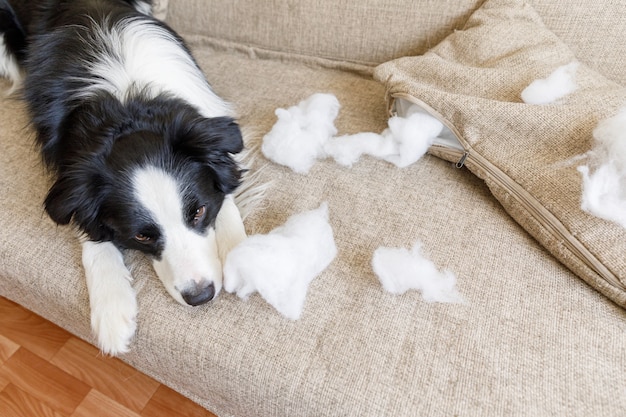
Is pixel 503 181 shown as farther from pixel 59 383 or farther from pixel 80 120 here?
pixel 59 383

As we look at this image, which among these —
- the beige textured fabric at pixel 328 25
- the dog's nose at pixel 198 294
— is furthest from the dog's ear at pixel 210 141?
the beige textured fabric at pixel 328 25

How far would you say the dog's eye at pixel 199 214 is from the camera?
1.24m

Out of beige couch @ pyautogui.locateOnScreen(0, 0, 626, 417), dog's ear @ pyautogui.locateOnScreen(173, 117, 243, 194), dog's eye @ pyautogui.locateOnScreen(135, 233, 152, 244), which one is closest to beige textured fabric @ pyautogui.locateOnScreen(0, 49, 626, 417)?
beige couch @ pyautogui.locateOnScreen(0, 0, 626, 417)

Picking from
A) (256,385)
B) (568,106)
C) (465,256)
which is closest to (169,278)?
(256,385)

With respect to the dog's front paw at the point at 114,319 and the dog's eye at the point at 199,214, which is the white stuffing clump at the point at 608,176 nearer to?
the dog's eye at the point at 199,214

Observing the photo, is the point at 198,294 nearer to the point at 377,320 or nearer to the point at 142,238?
the point at 142,238

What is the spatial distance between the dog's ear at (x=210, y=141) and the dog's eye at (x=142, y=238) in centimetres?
24

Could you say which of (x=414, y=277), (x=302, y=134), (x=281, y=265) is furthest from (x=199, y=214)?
(x=414, y=277)

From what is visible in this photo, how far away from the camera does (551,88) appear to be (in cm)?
138

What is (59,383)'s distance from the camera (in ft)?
5.64

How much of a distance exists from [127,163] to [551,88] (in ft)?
4.06

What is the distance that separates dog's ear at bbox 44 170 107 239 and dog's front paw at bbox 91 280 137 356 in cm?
22

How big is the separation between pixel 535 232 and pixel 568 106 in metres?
0.39

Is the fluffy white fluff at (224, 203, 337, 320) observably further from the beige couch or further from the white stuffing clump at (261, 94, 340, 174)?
the white stuffing clump at (261, 94, 340, 174)
